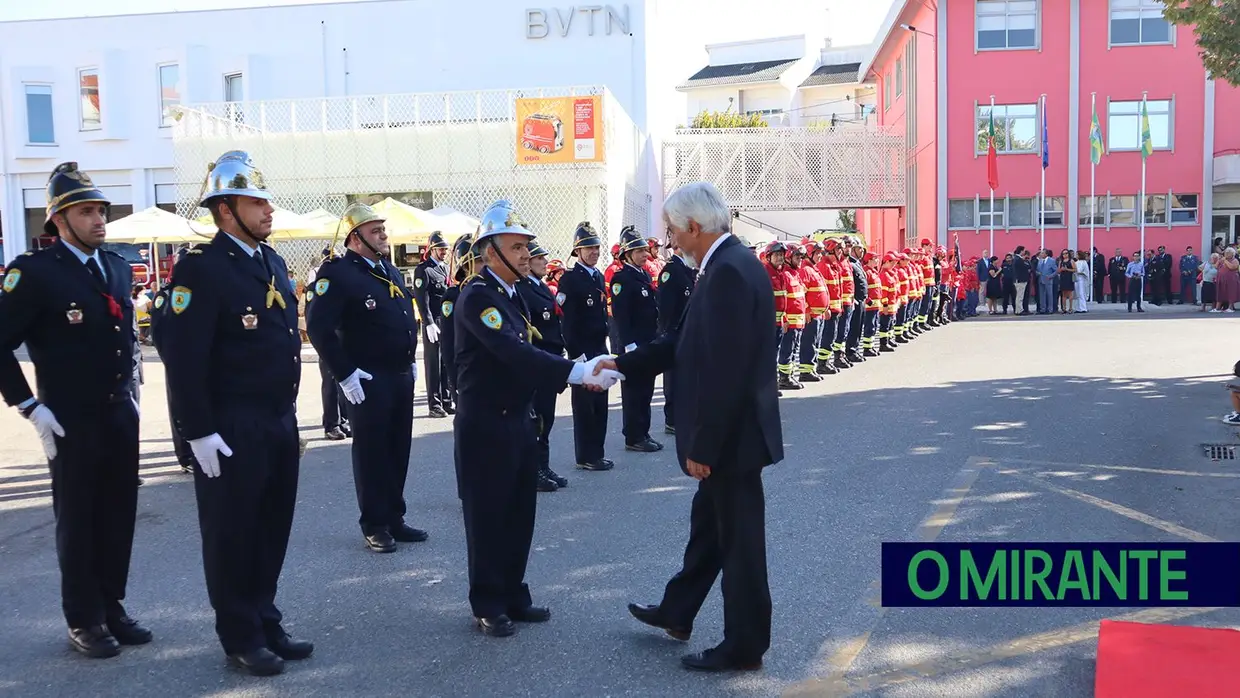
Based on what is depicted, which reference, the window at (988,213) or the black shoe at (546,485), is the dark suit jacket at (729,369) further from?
the window at (988,213)

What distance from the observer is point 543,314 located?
24.4 ft

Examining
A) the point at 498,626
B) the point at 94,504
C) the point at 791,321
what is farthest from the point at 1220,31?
the point at 94,504

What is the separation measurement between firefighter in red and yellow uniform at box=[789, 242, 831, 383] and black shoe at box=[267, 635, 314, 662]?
11070 millimetres

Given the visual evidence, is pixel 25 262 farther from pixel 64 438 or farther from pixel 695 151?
pixel 695 151

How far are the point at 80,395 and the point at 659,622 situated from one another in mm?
2805

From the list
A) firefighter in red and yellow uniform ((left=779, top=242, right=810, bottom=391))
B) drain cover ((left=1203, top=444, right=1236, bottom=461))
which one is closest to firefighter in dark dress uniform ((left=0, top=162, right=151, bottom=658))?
drain cover ((left=1203, top=444, right=1236, bottom=461))

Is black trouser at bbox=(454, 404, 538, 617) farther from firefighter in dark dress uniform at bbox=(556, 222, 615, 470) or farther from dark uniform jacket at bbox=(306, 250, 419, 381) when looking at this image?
firefighter in dark dress uniform at bbox=(556, 222, 615, 470)

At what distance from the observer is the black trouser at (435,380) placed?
505 inches

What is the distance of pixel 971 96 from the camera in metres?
36.0

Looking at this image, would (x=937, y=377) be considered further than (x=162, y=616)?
Yes

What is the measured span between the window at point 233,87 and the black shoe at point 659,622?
120ft

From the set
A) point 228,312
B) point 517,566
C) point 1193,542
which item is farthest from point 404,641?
point 1193,542

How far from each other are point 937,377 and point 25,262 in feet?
40.9

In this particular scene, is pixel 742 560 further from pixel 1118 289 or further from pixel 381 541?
pixel 1118 289
